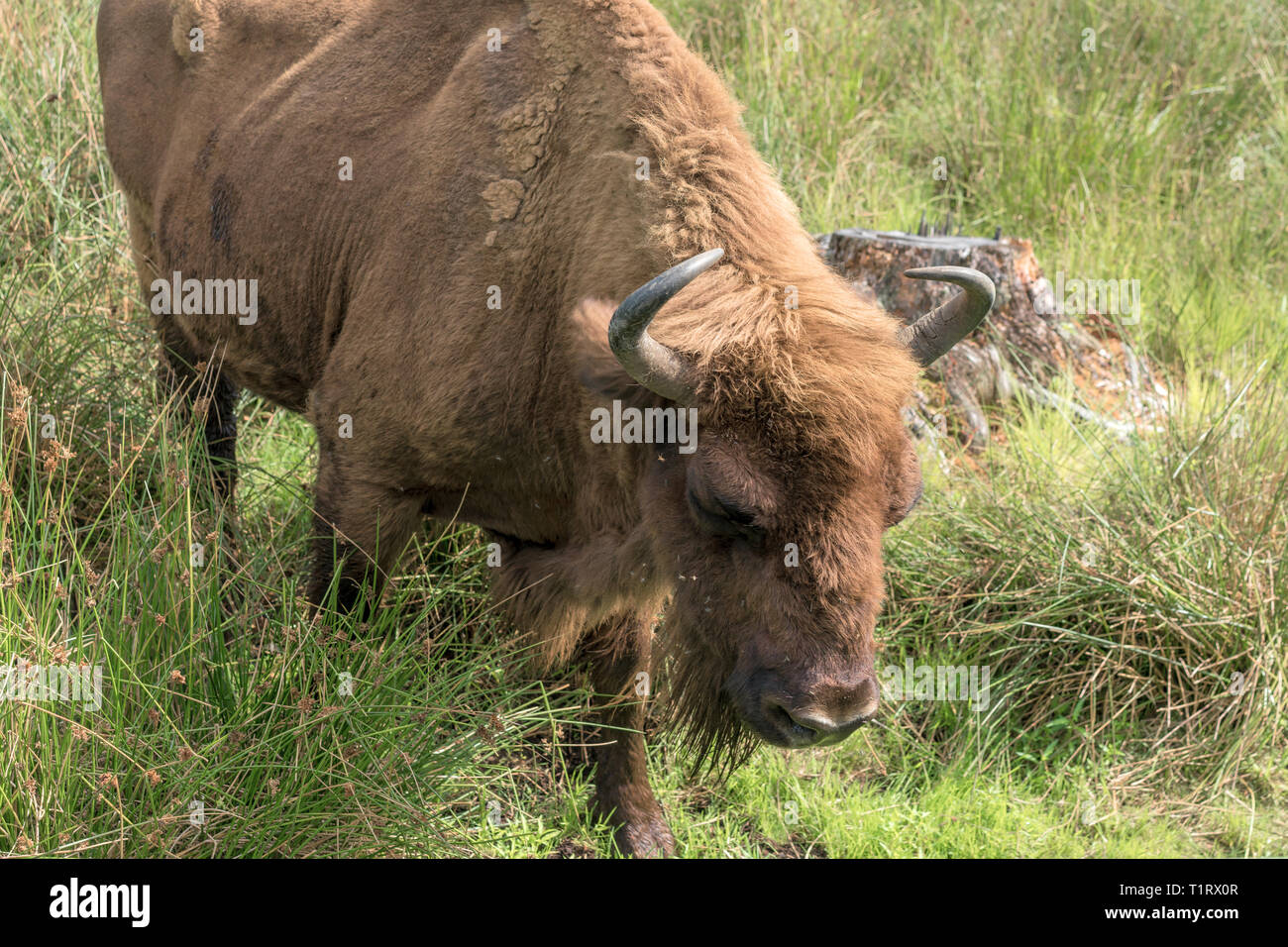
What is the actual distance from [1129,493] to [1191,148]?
5.04m

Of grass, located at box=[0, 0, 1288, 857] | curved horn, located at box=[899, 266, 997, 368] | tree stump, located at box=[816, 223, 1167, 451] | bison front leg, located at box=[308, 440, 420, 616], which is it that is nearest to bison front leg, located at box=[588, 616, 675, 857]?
grass, located at box=[0, 0, 1288, 857]

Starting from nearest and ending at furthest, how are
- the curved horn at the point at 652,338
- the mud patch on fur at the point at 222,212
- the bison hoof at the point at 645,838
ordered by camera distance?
the curved horn at the point at 652,338, the bison hoof at the point at 645,838, the mud patch on fur at the point at 222,212

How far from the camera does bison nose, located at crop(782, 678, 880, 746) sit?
9.64ft

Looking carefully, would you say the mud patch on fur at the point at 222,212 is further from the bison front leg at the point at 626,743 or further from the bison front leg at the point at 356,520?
the bison front leg at the point at 626,743

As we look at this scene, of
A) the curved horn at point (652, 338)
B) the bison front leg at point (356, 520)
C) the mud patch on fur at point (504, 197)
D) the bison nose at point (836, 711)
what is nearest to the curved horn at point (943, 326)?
the curved horn at point (652, 338)

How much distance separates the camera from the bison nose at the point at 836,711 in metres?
2.94

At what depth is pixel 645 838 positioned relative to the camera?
4.24 m

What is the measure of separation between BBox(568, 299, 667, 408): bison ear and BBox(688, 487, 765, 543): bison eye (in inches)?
→ 11.6

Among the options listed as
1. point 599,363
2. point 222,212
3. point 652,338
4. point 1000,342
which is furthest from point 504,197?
point 1000,342

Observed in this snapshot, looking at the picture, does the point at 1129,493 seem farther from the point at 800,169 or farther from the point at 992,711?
the point at 800,169

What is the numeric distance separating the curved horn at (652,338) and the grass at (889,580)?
3.37 feet

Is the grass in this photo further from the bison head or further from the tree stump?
the bison head

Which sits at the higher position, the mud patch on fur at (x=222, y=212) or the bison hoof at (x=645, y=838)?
the mud patch on fur at (x=222, y=212)
